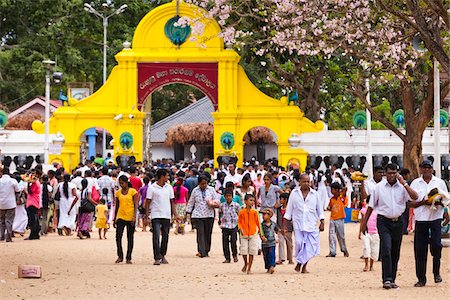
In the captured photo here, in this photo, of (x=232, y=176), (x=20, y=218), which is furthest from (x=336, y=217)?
(x=232, y=176)

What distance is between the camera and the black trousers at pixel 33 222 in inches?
990

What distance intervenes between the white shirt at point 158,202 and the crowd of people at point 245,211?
2 centimetres

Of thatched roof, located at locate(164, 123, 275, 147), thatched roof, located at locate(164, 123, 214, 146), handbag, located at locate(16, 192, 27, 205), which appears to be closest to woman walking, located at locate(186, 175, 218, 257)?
handbag, located at locate(16, 192, 27, 205)

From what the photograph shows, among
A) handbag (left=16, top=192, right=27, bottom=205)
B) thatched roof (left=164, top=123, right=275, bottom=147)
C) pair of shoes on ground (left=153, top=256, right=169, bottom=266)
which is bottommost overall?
pair of shoes on ground (left=153, top=256, right=169, bottom=266)

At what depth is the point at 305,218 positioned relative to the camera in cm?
1744

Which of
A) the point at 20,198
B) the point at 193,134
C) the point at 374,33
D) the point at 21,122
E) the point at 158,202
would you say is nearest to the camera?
the point at 158,202

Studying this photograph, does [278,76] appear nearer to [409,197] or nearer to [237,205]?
[237,205]

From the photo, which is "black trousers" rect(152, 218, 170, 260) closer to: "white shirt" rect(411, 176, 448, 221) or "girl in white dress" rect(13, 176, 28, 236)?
"white shirt" rect(411, 176, 448, 221)

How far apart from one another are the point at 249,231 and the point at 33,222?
892cm

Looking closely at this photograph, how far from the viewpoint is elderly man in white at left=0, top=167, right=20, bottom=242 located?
2388 cm

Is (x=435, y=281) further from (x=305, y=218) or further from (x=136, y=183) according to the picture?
(x=136, y=183)

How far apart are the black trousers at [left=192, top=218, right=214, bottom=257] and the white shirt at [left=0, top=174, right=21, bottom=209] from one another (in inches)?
195

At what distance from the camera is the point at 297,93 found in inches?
1719

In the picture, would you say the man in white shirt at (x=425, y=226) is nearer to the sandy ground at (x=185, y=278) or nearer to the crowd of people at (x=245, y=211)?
the crowd of people at (x=245, y=211)
